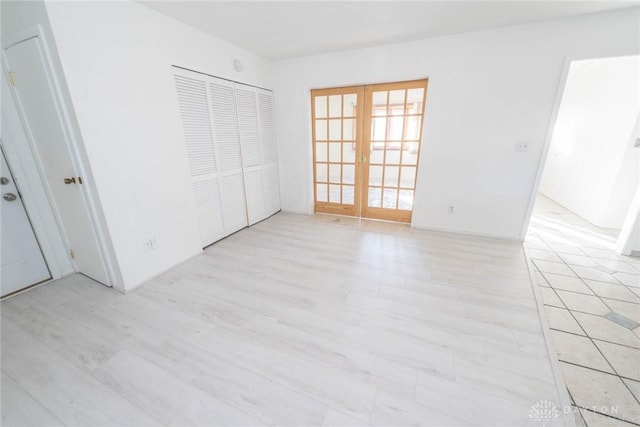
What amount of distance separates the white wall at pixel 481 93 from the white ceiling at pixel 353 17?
16 cm

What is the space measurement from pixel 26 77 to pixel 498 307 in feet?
13.4

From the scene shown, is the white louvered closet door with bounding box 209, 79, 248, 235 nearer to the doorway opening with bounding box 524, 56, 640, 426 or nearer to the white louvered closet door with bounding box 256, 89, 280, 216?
the white louvered closet door with bounding box 256, 89, 280, 216

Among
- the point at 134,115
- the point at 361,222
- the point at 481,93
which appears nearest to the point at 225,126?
the point at 134,115

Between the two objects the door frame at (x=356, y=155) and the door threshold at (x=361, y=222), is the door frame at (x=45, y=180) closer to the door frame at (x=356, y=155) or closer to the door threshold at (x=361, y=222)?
the door threshold at (x=361, y=222)

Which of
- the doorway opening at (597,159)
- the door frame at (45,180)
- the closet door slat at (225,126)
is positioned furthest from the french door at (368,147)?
the door frame at (45,180)

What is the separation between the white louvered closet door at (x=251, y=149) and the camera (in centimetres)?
334

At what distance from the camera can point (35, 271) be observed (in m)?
2.31

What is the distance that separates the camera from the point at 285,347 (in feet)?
5.39

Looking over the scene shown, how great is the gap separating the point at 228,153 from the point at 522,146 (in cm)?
357

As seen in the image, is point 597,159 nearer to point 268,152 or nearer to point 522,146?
point 522,146

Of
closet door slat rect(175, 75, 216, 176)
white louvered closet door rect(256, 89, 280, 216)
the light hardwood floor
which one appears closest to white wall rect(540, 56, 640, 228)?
the light hardwood floor

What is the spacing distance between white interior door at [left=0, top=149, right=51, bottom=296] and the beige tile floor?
411 cm

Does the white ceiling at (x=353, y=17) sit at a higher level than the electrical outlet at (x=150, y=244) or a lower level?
higher

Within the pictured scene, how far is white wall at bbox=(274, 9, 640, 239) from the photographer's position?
2.53 metres
